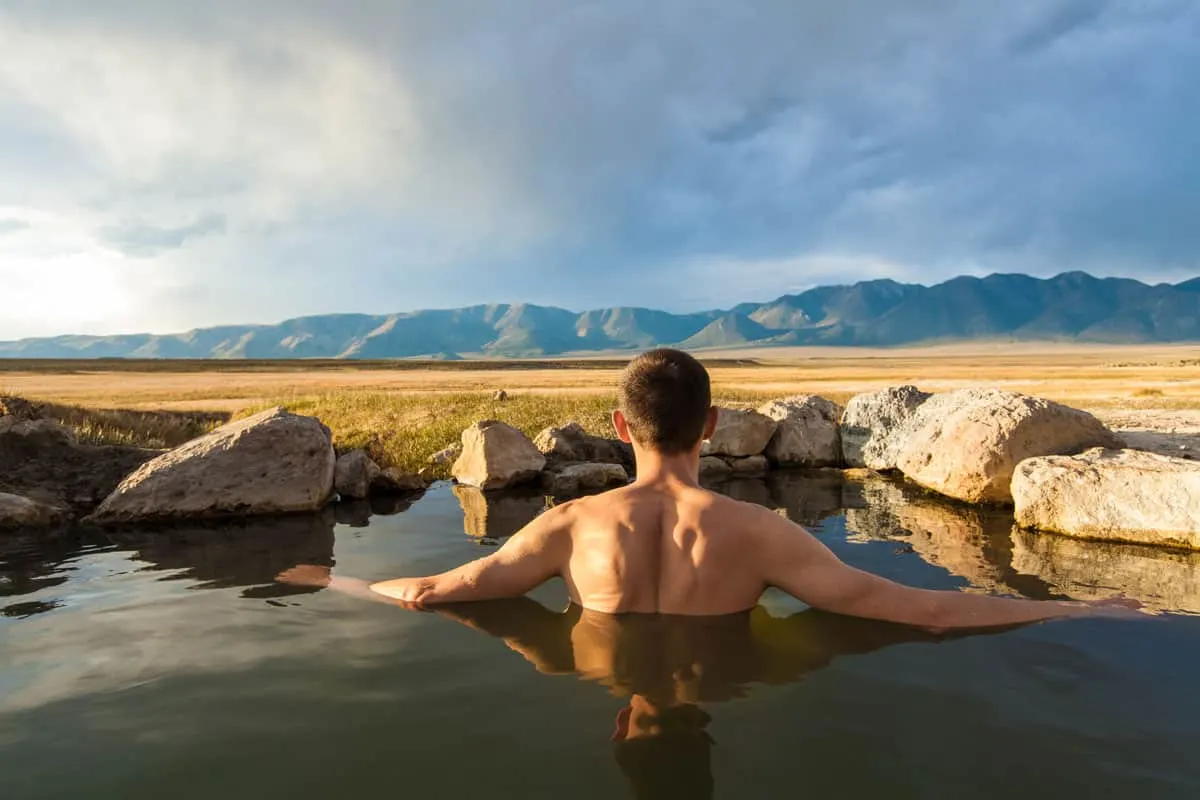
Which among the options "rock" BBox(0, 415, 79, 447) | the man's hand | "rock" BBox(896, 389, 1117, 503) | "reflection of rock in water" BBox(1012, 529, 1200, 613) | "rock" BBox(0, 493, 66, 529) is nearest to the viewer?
"reflection of rock in water" BBox(1012, 529, 1200, 613)

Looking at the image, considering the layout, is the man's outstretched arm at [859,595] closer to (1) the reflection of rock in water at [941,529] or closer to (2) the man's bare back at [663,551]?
(2) the man's bare back at [663,551]

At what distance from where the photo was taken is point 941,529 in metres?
9.48

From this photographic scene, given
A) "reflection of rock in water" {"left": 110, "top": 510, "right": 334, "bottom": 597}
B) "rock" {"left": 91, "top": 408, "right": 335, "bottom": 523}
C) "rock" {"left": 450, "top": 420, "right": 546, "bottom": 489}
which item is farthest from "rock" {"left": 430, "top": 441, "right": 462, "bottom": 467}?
"reflection of rock in water" {"left": 110, "top": 510, "right": 334, "bottom": 597}

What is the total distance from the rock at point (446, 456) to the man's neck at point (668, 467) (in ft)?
33.5

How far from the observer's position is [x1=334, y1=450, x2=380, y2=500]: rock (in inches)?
473

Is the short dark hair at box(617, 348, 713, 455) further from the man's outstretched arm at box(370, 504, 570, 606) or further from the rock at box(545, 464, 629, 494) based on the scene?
the rock at box(545, 464, 629, 494)

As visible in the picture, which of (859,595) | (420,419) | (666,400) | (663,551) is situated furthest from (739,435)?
(666,400)

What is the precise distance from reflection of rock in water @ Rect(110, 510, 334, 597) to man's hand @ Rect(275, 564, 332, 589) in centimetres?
11

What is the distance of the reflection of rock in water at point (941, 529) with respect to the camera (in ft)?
25.0

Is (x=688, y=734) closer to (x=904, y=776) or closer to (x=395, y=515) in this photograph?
(x=904, y=776)

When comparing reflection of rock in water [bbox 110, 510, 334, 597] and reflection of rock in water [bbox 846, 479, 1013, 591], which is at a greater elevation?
reflection of rock in water [bbox 110, 510, 334, 597]

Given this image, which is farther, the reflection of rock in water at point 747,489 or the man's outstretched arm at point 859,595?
the reflection of rock in water at point 747,489

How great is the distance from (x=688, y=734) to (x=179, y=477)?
9.45m

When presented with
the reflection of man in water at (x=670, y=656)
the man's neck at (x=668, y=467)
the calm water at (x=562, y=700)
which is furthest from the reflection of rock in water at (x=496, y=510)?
the man's neck at (x=668, y=467)
